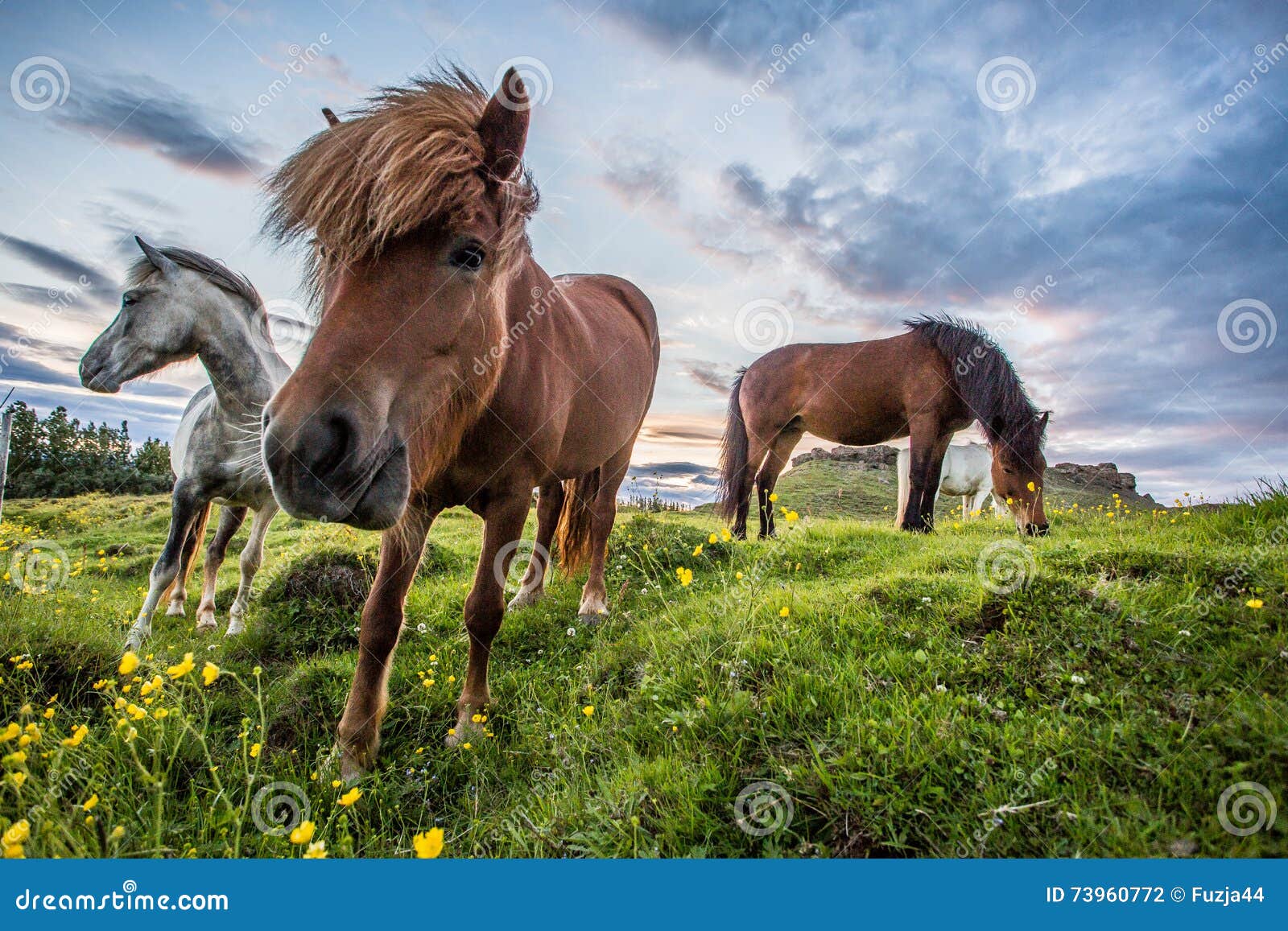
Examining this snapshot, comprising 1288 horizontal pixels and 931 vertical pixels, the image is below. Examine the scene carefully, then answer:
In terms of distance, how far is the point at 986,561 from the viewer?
147 inches

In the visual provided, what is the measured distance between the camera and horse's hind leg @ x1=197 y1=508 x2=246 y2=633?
5.80 metres

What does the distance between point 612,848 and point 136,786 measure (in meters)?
2.01

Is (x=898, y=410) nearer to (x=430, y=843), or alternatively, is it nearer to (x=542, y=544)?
(x=542, y=544)

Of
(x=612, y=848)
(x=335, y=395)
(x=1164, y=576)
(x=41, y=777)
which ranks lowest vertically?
(x=41, y=777)

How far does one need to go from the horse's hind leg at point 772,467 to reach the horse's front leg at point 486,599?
5.44 metres

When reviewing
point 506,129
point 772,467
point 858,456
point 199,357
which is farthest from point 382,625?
point 858,456

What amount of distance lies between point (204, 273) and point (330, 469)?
4.96 meters

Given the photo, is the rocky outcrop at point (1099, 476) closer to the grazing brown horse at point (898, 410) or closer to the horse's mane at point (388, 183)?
the grazing brown horse at point (898, 410)

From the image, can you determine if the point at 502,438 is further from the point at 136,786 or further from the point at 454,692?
the point at 136,786

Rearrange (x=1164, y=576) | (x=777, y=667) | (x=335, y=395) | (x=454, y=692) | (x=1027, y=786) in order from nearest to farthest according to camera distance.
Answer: (x=1027, y=786)
(x=335, y=395)
(x=777, y=667)
(x=1164, y=576)
(x=454, y=692)

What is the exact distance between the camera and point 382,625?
3045mm

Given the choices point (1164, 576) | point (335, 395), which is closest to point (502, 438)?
point (335, 395)

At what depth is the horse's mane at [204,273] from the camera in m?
5.07

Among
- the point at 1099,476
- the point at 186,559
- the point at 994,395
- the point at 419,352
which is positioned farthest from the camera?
the point at 1099,476
